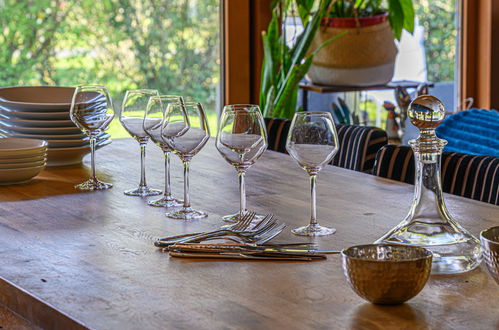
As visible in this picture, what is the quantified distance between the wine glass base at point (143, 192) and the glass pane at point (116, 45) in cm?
173

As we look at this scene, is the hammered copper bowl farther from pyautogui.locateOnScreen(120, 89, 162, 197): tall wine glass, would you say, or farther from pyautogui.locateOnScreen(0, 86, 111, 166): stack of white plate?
pyautogui.locateOnScreen(0, 86, 111, 166): stack of white plate

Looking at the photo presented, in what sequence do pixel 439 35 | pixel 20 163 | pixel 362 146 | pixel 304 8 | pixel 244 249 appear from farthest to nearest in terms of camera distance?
pixel 439 35 < pixel 304 8 < pixel 362 146 < pixel 20 163 < pixel 244 249

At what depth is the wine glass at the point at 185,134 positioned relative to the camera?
1.45 meters

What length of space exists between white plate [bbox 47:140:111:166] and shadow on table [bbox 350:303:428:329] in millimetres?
1282

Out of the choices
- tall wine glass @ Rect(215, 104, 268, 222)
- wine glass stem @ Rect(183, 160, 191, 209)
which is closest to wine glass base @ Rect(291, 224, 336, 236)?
tall wine glass @ Rect(215, 104, 268, 222)

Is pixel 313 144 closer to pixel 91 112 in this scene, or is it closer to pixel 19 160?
pixel 91 112

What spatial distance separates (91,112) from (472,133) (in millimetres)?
1196

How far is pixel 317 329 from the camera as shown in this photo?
873 mm

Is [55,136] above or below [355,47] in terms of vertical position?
below

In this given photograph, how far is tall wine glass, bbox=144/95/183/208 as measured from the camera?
158 cm

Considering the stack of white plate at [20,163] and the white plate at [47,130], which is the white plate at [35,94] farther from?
the stack of white plate at [20,163]

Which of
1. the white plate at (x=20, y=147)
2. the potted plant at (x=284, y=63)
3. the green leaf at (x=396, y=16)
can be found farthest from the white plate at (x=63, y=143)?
the green leaf at (x=396, y=16)

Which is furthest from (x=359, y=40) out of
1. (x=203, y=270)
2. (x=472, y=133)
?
(x=203, y=270)

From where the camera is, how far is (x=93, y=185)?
177 cm
